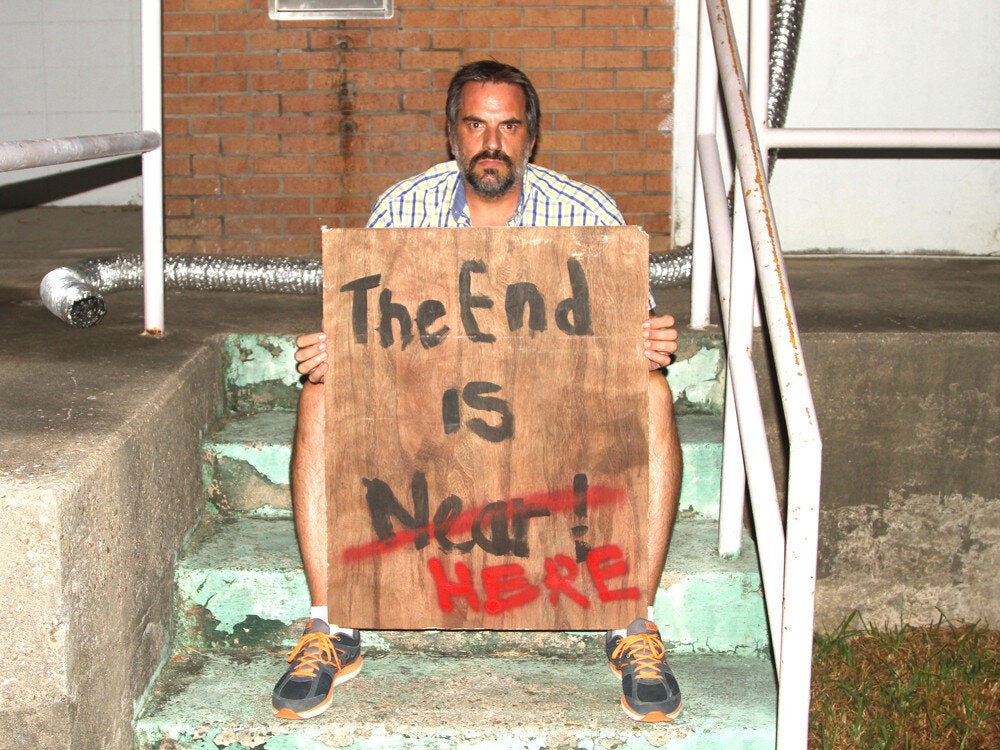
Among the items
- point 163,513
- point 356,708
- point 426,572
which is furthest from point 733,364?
point 163,513

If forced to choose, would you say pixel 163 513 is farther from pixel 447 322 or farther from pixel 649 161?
pixel 649 161

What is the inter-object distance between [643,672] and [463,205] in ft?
4.18

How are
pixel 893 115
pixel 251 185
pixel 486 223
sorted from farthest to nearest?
1. pixel 893 115
2. pixel 251 185
3. pixel 486 223

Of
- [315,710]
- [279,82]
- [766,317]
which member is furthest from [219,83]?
[766,317]

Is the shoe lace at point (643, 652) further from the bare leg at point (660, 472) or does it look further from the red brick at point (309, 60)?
the red brick at point (309, 60)

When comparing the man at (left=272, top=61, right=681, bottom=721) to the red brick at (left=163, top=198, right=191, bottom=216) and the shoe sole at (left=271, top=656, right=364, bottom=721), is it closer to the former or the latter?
the shoe sole at (left=271, top=656, right=364, bottom=721)

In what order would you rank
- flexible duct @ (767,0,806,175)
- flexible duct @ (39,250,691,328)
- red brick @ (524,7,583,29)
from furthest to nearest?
red brick @ (524,7,583,29), flexible duct @ (767,0,806,175), flexible duct @ (39,250,691,328)

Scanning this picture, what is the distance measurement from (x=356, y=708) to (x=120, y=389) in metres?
0.90

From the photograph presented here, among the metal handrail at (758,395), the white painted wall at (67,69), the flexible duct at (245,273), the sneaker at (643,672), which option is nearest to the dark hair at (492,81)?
the metal handrail at (758,395)

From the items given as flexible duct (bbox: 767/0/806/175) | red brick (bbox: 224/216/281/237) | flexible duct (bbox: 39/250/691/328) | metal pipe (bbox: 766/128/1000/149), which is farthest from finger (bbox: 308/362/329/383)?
red brick (bbox: 224/216/281/237)

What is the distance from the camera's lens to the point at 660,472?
2602mm

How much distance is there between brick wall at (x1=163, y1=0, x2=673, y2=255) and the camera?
4.36m

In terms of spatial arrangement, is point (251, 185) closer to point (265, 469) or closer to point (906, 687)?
point (265, 469)

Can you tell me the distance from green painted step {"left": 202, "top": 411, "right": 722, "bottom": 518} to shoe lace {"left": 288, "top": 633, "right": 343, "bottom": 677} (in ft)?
1.89
